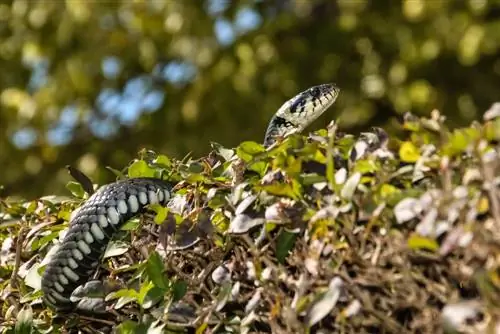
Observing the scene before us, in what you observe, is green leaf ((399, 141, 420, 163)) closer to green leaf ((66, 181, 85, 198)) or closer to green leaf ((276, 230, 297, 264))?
green leaf ((276, 230, 297, 264))

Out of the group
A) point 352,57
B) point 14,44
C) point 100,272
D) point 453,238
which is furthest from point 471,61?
point 453,238

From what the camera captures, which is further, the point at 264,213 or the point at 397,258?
the point at 264,213

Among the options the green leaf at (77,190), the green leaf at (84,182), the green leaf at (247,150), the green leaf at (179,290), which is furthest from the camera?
the green leaf at (77,190)

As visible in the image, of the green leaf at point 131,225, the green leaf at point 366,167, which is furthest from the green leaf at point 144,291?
the green leaf at point 366,167

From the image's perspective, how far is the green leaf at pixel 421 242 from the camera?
2.50 meters

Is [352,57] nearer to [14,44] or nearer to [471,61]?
[471,61]

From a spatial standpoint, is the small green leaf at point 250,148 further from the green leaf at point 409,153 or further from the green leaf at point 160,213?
the green leaf at point 409,153

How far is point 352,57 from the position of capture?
16.2 metres

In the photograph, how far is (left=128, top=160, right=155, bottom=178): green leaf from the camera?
3789mm

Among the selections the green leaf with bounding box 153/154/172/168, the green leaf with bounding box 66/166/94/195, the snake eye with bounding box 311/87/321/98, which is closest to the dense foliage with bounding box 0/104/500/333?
the green leaf with bounding box 153/154/172/168

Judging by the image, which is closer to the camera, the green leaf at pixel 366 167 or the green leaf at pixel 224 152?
the green leaf at pixel 366 167

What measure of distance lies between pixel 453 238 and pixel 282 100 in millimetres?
13006

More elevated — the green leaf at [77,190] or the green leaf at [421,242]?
the green leaf at [77,190]

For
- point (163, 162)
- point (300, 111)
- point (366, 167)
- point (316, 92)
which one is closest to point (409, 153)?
point (366, 167)
